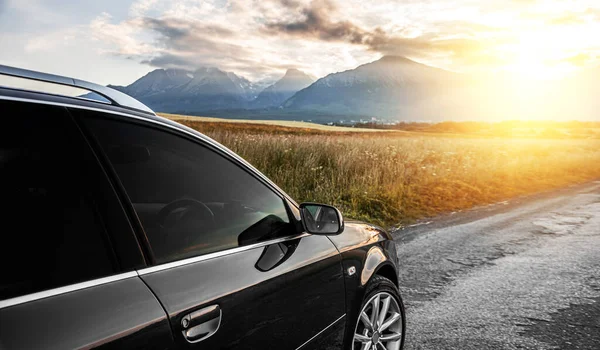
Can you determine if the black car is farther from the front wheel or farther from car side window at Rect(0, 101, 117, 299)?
the front wheel

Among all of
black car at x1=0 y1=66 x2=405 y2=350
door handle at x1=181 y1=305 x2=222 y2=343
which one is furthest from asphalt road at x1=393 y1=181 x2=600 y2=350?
door handle at x1=181 y1=305 x2=222 y2=343

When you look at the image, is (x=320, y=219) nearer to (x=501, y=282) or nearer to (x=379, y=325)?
(x=379, y=325)

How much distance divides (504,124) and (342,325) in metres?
126

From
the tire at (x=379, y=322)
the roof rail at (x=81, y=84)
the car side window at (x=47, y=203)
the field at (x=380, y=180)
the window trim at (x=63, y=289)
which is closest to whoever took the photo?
the window trim at (x=63, y=289)

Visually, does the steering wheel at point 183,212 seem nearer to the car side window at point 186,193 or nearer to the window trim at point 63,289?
the car side window at point 186,193

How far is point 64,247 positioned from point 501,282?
508cm

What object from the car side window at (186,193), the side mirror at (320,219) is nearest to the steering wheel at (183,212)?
the car side window at (186,193)

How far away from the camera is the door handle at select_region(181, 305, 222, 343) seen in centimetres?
164

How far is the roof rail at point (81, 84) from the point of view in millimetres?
1623

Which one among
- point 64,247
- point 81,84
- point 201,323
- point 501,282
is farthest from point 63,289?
point 501,282

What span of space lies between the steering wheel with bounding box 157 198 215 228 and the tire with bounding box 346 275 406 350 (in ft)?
3.46

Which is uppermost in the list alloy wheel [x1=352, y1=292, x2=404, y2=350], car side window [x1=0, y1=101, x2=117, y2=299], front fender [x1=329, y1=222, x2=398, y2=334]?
car side window [x1=0, y1=101, x2=117, y2=299]

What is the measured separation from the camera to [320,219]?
258 cm

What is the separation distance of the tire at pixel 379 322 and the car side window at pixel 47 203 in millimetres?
1750
